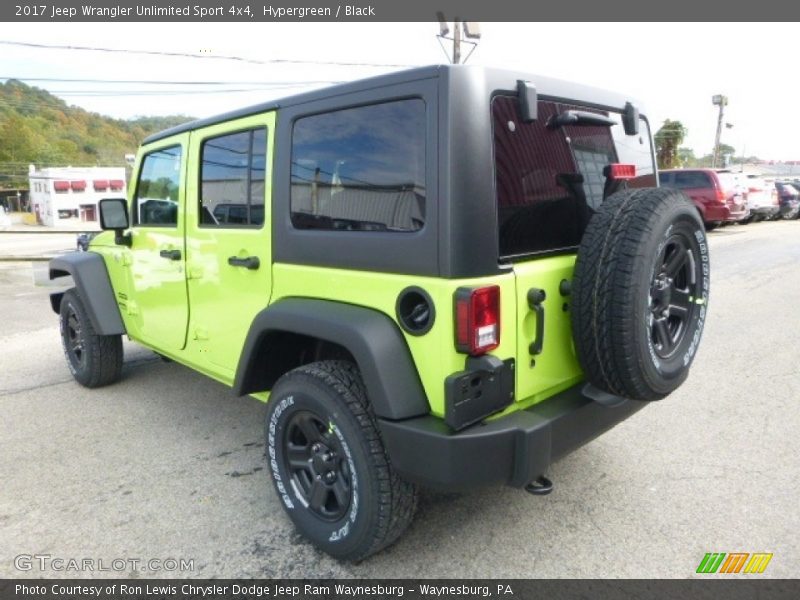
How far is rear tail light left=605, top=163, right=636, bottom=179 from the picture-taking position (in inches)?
105

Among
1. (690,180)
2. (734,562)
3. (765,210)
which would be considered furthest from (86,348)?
(765,210)

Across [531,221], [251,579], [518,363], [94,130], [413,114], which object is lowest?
[251,579]

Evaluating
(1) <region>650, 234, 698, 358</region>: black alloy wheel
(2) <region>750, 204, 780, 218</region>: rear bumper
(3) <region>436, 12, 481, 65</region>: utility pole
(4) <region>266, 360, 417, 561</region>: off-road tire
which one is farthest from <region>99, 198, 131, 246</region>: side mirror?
(2) <region>750, 204, 780, 218</region>: rear bumper

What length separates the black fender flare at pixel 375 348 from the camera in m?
2.08

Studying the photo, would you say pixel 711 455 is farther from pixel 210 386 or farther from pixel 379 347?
pixel 210 386

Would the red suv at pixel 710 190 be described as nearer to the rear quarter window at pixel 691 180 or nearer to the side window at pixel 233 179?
the rear quarter window at pixel 691 180

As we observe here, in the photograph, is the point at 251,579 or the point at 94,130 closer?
the point at 251,579

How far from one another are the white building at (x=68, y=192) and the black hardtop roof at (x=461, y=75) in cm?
7034

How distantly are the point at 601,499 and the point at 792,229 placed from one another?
18914 mm

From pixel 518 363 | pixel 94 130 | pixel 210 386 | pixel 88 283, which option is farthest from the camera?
pixel 94 130

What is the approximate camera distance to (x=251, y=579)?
2346 mm

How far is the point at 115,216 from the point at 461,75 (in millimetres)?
2833

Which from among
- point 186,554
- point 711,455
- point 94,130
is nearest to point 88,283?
point 186,554

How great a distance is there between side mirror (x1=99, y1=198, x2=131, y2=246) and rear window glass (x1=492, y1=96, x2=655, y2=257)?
2861mm
